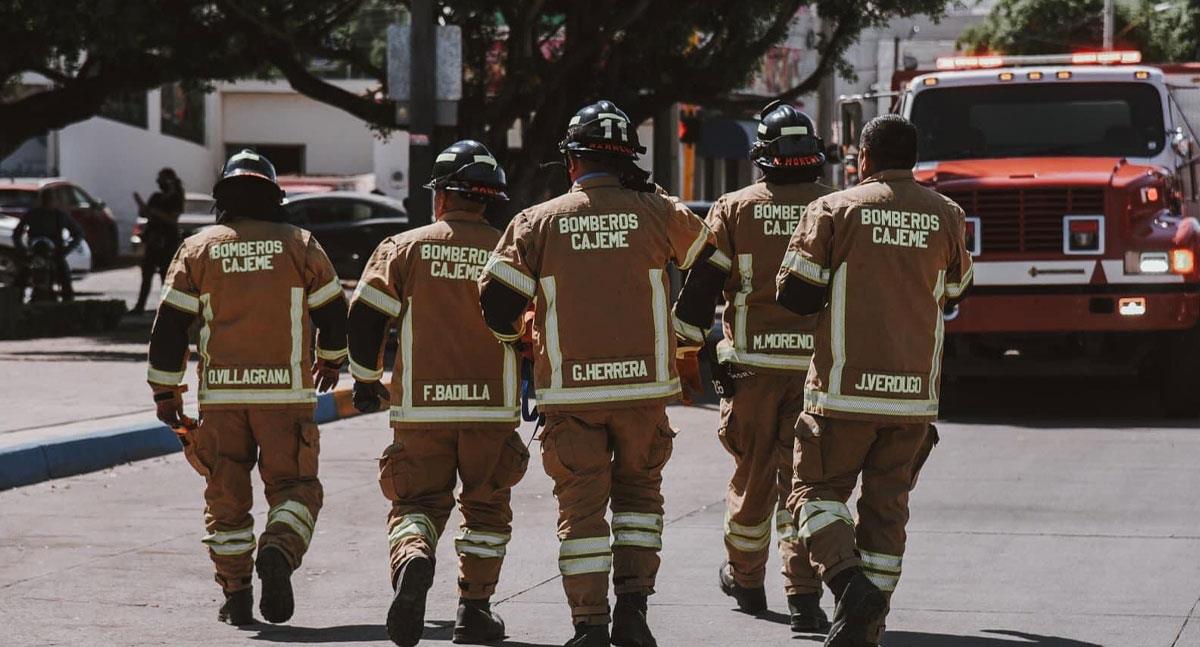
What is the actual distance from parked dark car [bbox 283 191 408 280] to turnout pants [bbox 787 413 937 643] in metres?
18.8

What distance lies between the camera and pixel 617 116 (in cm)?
680

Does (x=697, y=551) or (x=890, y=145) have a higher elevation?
(x=890, y=145)

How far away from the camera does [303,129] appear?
182 ft

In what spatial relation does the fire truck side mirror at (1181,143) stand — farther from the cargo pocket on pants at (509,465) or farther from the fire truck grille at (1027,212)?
the cargo pocket on pants at (509,465)

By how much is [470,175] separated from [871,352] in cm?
159

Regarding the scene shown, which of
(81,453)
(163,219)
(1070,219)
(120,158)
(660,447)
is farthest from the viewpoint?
(120,158)

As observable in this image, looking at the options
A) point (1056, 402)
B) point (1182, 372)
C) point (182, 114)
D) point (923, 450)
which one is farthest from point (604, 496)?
point (182, 114)

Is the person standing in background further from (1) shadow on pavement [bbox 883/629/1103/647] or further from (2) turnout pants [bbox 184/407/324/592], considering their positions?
(1) shadow on pavement [bbox 883/629/1103/647]

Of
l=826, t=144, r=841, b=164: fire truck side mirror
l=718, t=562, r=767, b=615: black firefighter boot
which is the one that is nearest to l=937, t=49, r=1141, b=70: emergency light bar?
l=826, t=144, r=841, b=164: fire truck side mirror

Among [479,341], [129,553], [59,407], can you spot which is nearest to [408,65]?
[59,407]

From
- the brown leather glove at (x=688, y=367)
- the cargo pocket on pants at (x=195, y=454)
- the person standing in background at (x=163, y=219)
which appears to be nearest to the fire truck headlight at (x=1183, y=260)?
the brown leather glove at (x=688, y=367)

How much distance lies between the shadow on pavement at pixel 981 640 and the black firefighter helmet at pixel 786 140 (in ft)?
5.98

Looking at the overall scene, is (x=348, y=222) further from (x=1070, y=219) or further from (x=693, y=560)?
(x=693, y=560)

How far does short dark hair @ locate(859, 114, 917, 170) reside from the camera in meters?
6.74
